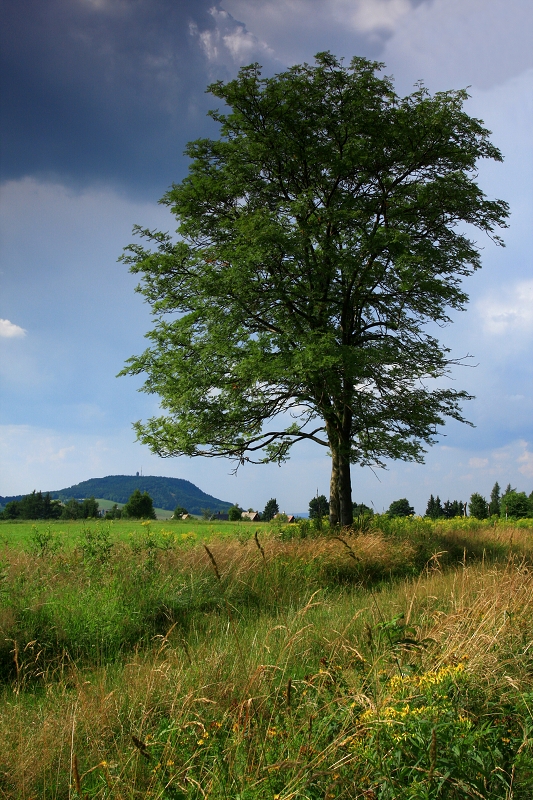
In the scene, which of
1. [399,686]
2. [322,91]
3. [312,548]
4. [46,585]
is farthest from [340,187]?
[399,686]

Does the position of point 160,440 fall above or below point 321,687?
above

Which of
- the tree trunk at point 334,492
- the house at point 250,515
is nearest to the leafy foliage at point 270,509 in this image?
the house at point 250,515

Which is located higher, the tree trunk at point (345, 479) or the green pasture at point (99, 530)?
the tree trunk at point (345, 479)

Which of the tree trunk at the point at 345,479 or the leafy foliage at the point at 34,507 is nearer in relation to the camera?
the tree trunk at the point at 345,479

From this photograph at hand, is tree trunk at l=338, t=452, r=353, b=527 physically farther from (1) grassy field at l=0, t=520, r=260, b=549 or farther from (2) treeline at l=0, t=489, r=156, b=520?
(2) treeline at l=0, t=489, r=156, b=520

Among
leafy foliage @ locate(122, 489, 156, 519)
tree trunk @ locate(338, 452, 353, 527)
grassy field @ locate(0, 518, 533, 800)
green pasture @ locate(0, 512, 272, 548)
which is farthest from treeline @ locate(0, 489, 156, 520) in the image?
grassy field @ locate(0, 518, 533, 800)

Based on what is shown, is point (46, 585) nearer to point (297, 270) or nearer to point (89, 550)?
point (89, 550)

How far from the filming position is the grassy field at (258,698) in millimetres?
2904

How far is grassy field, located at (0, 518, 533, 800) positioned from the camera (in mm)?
2904

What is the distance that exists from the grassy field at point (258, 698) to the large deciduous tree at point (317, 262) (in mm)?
6048

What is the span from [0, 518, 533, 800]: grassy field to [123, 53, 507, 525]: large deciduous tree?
6.05 metres

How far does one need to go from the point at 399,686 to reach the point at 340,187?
531 inches

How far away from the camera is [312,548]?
10391 millimetres

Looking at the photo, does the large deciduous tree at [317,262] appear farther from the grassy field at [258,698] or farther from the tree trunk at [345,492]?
the grassy field at [258,698]
